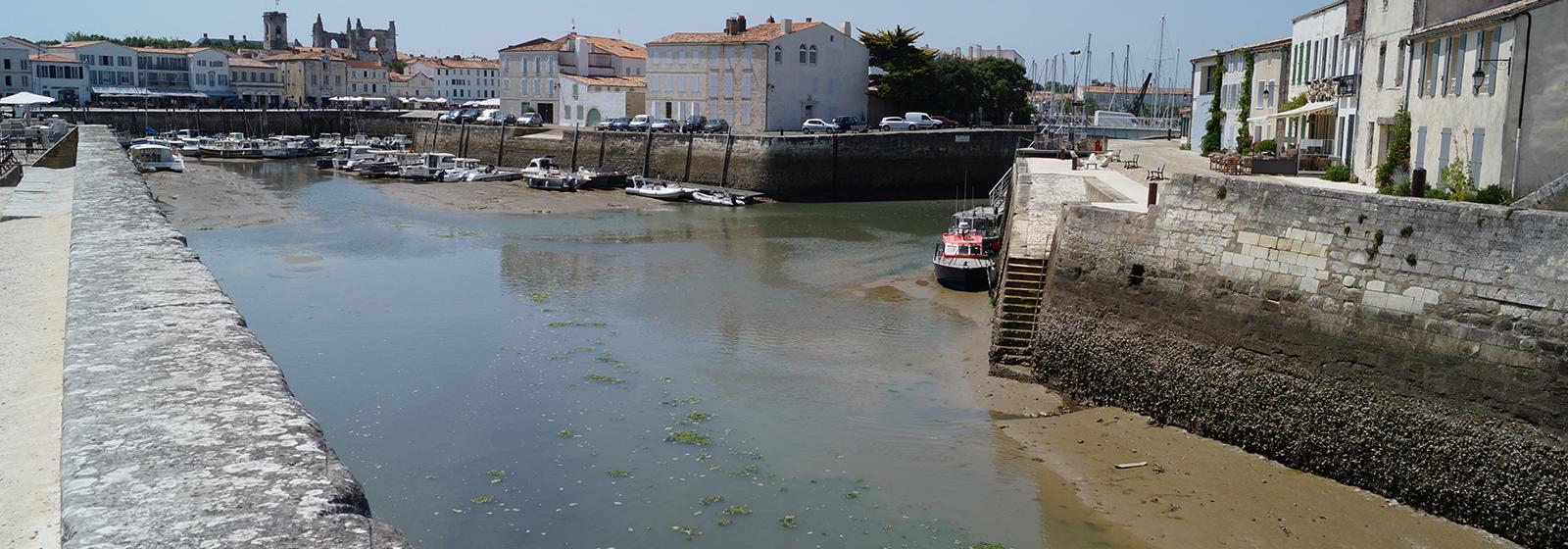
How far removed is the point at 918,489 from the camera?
1221 cm

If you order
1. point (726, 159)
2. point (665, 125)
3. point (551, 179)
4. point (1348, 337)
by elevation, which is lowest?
point (1348, 337)

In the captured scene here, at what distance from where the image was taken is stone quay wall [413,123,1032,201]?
4484cm

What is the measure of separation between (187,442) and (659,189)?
40.1m

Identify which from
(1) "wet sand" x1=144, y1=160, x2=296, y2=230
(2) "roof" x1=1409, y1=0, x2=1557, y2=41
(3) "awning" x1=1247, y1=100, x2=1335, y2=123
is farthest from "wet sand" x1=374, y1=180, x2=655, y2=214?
(2) "roof" x1=1409, y1=0, x2=1557, y2=41

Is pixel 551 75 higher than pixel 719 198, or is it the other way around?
pixel 551 75

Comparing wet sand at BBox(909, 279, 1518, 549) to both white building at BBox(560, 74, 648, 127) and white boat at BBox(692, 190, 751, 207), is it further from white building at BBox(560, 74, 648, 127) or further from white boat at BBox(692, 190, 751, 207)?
white building at BBox(560, 74, 648, 127)

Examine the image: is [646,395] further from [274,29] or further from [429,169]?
[274,29]

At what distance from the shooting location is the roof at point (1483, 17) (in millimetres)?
13961

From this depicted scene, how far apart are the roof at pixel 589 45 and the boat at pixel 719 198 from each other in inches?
1028

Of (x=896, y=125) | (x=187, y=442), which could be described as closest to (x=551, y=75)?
(x=896, y=125)

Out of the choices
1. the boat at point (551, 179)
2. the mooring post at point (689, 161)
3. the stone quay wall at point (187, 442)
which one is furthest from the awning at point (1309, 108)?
the boat at point (551, 179)

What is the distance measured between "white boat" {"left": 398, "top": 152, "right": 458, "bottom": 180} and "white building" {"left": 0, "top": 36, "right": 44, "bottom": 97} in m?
50.8

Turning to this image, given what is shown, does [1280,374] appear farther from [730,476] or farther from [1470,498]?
[730,476]

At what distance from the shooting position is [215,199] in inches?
1650
